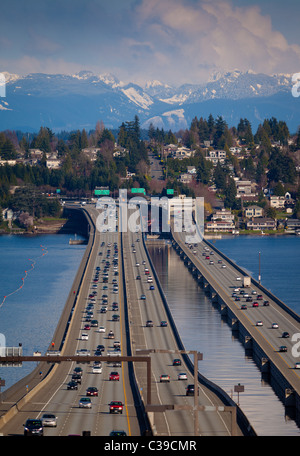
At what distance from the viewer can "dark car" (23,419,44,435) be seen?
20.5 metres

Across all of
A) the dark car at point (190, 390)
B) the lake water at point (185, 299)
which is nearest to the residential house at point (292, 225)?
the lake water at point (185, 299)

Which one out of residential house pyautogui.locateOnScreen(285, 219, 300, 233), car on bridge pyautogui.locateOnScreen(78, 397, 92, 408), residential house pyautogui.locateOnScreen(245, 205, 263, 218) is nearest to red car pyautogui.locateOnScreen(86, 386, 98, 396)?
car on bridge pyautogui.locateOnScreen(78, 397, 92, 408)

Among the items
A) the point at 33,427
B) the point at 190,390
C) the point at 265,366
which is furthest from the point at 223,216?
the point at 33,427

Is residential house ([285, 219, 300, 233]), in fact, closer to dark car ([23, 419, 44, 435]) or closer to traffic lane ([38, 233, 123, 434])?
traffic lane ([38, 233, 123, 434])

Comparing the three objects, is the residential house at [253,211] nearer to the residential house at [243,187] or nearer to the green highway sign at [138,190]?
the residential house at [243,187]

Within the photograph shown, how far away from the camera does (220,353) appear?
3672 centimetres

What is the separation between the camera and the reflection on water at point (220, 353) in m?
26.7

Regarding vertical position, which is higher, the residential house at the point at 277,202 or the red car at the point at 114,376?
the residential house at the point at 277,202

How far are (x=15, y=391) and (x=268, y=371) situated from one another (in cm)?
982

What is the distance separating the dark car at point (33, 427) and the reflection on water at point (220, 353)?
7176 millimetres

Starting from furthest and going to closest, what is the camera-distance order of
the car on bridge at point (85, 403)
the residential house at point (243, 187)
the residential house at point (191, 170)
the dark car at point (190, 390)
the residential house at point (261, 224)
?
the residential house at point (191, 170) < the residential house at point (243, 187) < the residential house at point (261, 224) < the dark car at point (190, 390) < the car on bridge at point (85, 403)

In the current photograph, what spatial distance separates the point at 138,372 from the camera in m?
31.1
